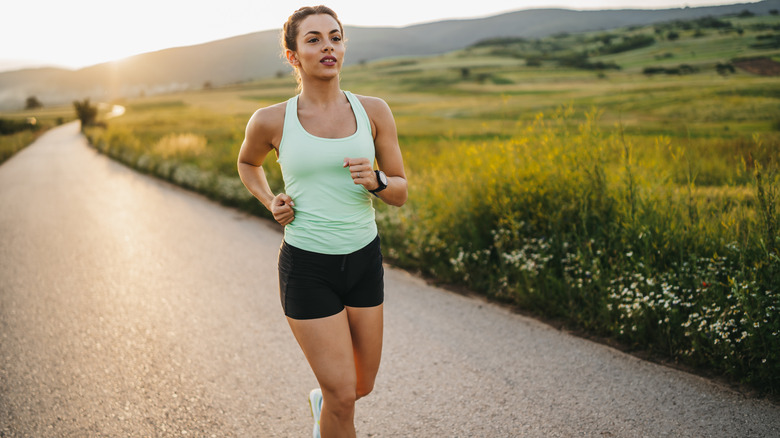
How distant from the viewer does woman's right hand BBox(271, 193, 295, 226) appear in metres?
2.27

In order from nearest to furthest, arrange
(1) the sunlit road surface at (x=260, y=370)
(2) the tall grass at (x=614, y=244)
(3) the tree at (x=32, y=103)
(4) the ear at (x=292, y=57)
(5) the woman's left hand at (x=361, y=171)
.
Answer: (5) the woman's left hand at (x=361, y=171) < (4) the ear at (x=292, y=57) < (1) the sunlit road surface at (x=260, y=370) < (2) the tall grass at (x=614, y=244) < (3) the tree at (x=32, y=103)

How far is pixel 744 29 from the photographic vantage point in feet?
49.4

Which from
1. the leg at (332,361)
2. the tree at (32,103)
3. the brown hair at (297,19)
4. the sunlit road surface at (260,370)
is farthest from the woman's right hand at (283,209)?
the tree at (32,103)

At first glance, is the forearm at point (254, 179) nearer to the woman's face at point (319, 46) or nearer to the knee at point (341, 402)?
the woman's face at point (319, 46)

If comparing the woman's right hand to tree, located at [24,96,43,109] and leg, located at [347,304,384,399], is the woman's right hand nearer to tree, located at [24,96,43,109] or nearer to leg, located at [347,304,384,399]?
leg, located at [347,304,384,399]

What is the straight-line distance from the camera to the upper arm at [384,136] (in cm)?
243

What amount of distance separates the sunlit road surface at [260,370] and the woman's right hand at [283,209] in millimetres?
1542

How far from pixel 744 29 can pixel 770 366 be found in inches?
619

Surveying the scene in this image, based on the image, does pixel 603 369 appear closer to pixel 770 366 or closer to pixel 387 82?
pixel 770 366

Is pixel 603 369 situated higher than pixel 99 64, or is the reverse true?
pixel 99 64

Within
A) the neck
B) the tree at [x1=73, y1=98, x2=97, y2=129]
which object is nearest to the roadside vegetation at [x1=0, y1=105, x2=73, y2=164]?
the tree at [x1=73, y1=98, x2=97, y2=129]

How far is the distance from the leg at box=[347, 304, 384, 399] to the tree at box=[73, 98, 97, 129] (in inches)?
2117

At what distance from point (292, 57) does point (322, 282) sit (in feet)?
3.51

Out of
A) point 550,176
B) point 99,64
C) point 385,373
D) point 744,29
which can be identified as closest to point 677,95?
point 744,29
